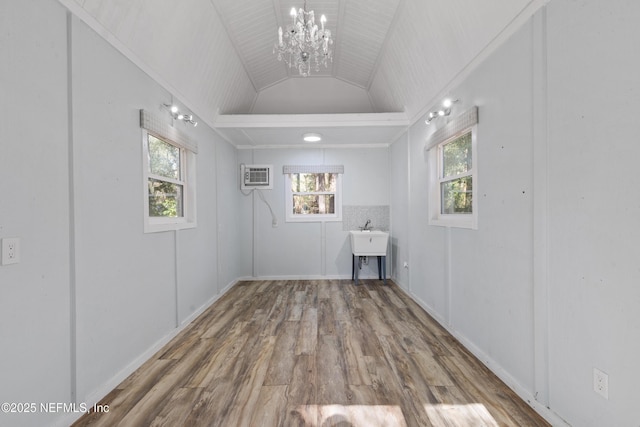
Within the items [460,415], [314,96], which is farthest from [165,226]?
[314,96]

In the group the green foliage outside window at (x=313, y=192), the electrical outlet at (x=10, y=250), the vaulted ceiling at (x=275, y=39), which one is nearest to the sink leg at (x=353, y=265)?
the green foliage outside window at (x=313, y=192)

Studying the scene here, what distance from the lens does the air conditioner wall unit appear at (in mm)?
4863

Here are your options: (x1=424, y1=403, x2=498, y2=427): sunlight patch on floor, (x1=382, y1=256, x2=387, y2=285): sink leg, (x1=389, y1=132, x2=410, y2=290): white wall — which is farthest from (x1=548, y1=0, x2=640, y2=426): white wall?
(x1=382, y1=256, x2=387, y2=285): sink leg

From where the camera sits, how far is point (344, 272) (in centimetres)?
495

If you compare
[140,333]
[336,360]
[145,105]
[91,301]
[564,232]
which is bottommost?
[336,360]

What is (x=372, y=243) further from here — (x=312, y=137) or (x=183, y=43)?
(x=183, y=43)

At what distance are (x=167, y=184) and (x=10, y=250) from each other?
5.46ft

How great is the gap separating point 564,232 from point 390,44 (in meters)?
2.71

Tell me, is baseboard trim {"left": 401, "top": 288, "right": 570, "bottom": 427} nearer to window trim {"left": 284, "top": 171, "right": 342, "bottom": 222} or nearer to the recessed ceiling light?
window trim {"left": 284, "top": 171, "right": 342, "bottom": 222}

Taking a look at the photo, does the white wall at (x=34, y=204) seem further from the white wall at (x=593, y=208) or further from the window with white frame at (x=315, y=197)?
the window with white frame at (x=315, y=197)

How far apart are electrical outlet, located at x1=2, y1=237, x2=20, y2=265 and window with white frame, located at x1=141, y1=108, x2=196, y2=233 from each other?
38.5 inches

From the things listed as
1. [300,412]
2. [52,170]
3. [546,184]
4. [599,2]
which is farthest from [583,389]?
[52,170]

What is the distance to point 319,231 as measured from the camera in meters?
4.94

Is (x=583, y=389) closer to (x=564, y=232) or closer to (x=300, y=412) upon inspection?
(x=564, y=232)
